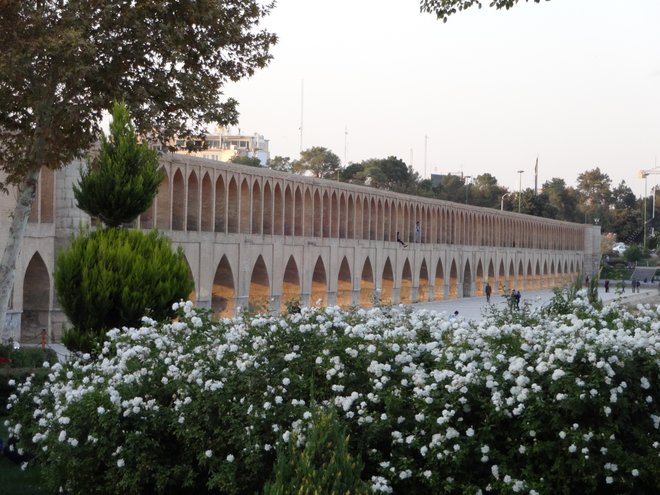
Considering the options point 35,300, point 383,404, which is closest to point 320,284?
point 35,300

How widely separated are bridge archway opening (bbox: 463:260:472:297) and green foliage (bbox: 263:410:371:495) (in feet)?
170

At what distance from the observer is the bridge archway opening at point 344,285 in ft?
140

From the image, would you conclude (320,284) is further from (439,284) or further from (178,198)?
(439,284)

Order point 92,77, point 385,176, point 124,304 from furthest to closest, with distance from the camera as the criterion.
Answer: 1. point 385,176
2. point 92,77
3. point 124,304

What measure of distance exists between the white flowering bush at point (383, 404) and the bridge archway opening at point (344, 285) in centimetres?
3361

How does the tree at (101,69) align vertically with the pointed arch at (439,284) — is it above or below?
above

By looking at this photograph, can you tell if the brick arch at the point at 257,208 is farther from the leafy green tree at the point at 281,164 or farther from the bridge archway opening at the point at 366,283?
the leafy green tree at the point at 281,164

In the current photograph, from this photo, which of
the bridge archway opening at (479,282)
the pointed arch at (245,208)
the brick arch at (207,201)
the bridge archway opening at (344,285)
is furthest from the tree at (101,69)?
the bridge archway opening at (479,282)

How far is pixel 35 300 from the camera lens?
2452cm

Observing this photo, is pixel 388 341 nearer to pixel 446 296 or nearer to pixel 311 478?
pixel 311 478

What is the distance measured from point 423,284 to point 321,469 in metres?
46.7

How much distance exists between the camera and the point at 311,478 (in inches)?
220

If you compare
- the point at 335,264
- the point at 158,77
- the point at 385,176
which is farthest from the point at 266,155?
the point at 158,77

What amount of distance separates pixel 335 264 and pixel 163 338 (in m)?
32.5
